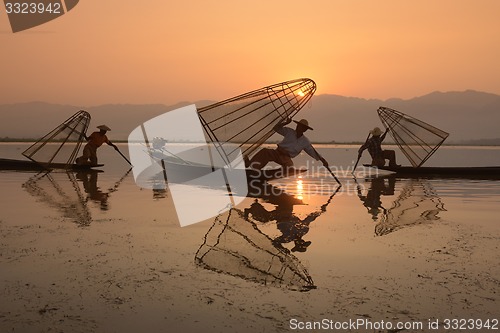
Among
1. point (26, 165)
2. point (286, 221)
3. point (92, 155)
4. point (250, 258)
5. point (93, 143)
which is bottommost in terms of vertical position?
point (286, 221)

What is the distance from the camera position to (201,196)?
38.2 feet

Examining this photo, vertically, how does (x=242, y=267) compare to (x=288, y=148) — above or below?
below

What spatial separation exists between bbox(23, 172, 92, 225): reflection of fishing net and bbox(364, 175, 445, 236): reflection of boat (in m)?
5.06

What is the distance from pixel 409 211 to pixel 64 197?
787 centimetres

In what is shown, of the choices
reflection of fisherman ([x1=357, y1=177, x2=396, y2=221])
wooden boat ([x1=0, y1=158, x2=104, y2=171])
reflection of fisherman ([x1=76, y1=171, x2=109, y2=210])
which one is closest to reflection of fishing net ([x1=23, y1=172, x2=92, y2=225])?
reflection of fisherman ([x1=76, y1=171, x2=109, y2=210])

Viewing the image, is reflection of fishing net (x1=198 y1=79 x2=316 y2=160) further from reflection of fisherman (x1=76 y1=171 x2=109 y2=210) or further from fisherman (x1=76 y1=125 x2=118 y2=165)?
fisherman (x1=76 y1=125 x2=118 y2=165)

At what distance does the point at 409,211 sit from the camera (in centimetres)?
925

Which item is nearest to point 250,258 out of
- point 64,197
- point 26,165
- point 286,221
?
point 286,221

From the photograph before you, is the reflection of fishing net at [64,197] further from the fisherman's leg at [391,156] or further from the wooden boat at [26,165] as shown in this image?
the fisherman's leg at [391,156]

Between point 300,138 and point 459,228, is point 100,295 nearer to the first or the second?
point 459,228

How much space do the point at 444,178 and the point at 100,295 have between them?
1616 centimetres

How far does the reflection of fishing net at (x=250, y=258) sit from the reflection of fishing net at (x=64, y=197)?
254 cm

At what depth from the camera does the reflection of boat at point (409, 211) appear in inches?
304

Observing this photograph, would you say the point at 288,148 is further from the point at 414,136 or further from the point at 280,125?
the point at 414,136
